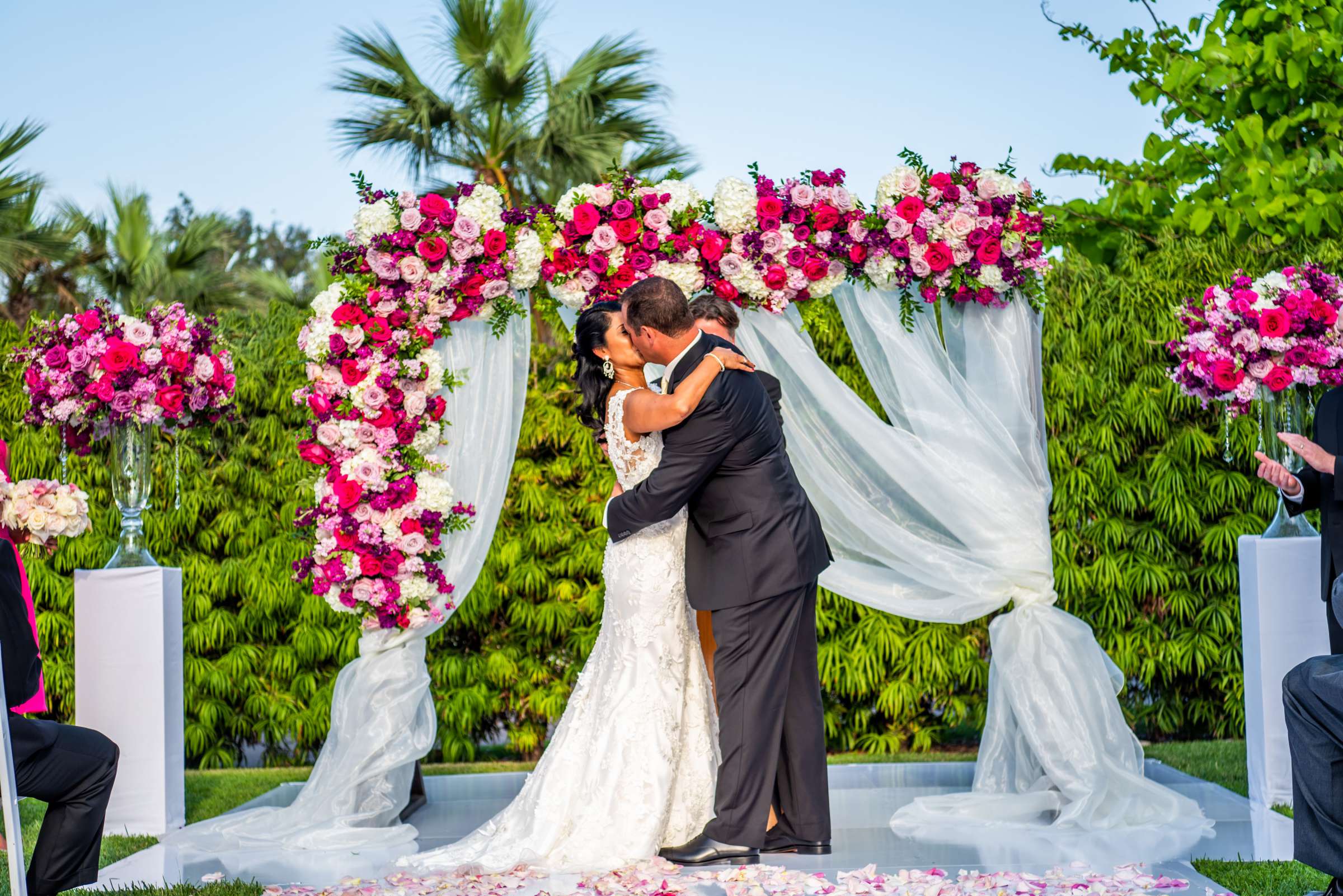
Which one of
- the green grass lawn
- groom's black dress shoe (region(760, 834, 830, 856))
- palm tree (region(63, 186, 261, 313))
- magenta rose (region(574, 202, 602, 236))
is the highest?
palm tree (region(63, 186, 261, 313))

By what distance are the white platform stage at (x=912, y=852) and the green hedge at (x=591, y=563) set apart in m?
1.36

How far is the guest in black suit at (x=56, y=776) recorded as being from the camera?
294 cm

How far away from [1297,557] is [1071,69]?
20.8 feet

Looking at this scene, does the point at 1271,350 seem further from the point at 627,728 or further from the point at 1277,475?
the point at 627,728

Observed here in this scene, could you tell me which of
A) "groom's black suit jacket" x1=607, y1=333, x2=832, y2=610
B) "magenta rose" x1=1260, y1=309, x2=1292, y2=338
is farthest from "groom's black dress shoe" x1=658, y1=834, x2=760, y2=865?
"magenta rose" x1=1260, y1=309, x2=1292, y2=338

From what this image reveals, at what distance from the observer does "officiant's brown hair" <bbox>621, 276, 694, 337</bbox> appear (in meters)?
3.70

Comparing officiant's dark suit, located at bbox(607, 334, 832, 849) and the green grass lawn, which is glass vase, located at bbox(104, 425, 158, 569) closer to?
the green grass lawn

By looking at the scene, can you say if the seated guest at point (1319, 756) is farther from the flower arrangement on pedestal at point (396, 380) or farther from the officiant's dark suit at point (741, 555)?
the flower arrangement on pedestal at point (396, 380)

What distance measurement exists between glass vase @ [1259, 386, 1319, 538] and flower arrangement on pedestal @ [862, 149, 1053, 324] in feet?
3.34

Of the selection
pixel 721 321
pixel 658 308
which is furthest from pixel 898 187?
pixel 658 308

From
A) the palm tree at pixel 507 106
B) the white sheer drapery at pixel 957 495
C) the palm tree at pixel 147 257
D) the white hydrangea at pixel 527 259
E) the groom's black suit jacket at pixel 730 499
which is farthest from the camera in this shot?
the palm tree at pixel 147 257

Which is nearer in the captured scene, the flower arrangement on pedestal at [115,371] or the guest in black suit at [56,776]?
the guest in black suit at [56,776]

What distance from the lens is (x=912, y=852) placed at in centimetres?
414

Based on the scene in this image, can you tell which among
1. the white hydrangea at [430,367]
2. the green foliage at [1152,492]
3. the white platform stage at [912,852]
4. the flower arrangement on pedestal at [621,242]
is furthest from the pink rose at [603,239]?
the green foliage at [1152,492]
